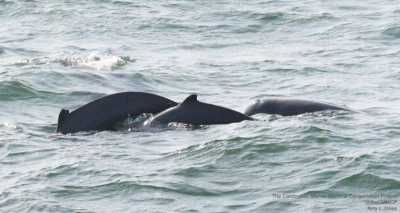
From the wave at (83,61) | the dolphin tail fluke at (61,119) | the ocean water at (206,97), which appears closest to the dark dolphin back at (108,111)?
the dolphin tail fluke at (61,119)

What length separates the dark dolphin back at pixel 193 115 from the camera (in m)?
15.8

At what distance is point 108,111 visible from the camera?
15859 mm

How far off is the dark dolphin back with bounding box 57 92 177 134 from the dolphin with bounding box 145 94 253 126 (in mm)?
260

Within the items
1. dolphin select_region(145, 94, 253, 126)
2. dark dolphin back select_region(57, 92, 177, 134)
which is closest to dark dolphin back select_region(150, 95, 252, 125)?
dolphin select_region(145, 94, 253, 126)

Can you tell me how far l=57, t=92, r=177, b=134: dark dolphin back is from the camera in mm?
15523

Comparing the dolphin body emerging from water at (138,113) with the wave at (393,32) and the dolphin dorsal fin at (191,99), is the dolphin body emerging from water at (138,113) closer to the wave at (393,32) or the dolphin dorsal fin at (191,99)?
the dolphin dorsal fin at (191,99)

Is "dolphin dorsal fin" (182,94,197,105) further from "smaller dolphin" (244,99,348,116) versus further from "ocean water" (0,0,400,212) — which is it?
"smaller dolphin" (244,99,348,116)

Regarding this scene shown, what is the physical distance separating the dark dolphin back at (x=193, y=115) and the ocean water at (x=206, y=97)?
20 cm

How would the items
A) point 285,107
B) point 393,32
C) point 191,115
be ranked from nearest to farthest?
1. point 191,115
2. point 285,107
3. point 393,32

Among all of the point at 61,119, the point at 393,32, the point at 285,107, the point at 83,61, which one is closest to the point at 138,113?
the point at 61,119

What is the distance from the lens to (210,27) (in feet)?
92.2

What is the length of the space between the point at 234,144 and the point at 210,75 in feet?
23.8

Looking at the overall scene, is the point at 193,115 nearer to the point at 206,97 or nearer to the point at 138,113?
the point at 138,113

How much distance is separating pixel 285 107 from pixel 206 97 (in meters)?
2.85
